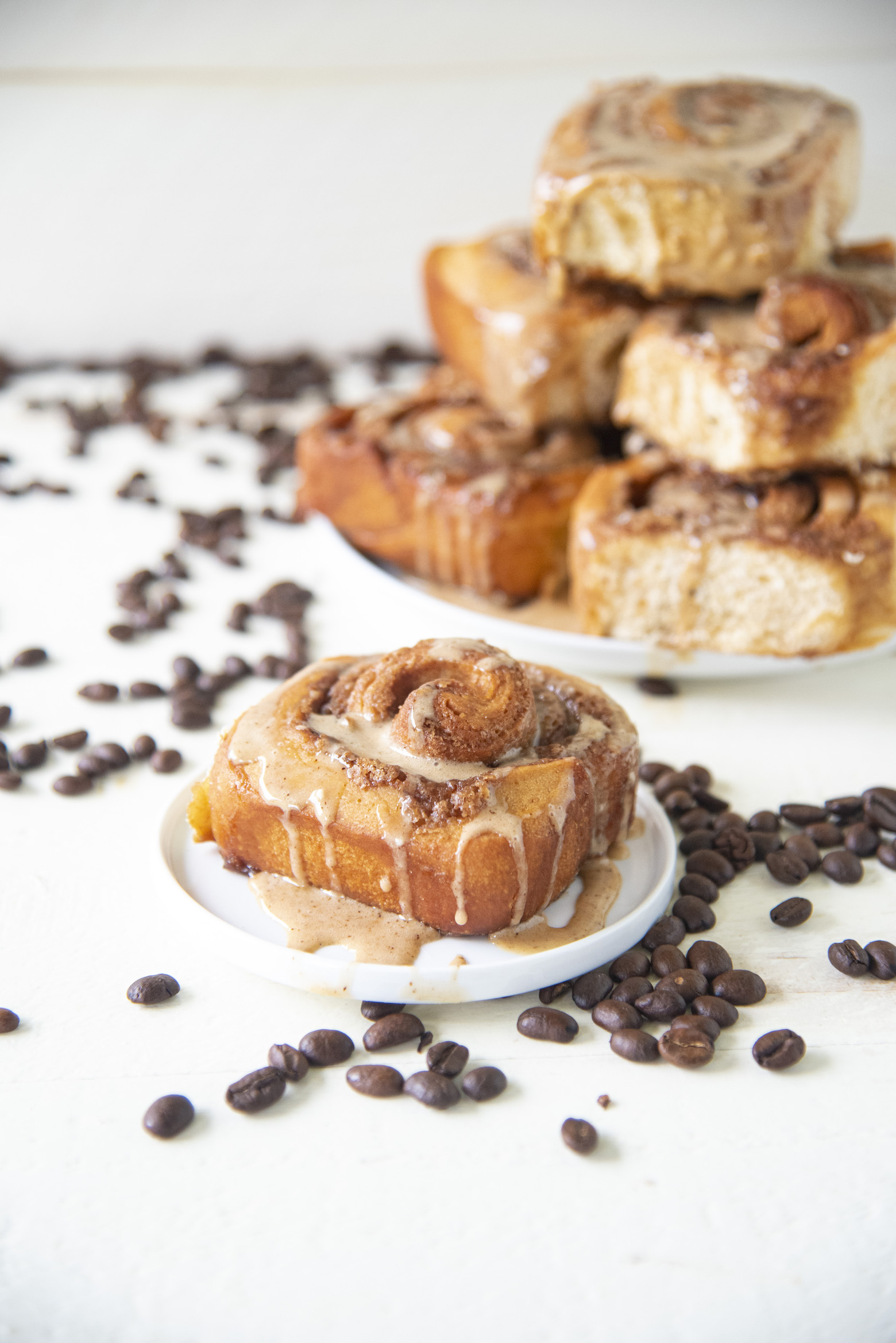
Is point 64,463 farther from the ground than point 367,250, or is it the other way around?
point 367,250

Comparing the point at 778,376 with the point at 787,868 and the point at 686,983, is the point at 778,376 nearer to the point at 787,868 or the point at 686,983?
the point at 787,868

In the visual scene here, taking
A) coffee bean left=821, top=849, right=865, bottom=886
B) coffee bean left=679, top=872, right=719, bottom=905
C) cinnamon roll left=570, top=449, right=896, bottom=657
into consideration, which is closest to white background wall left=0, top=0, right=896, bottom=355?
cinnamon roll left=570, top=449, right=896, bottom=657

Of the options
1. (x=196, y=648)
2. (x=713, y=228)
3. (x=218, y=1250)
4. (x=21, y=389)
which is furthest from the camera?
(x=21, y=389)

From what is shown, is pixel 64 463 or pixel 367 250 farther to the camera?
pixel 367 250

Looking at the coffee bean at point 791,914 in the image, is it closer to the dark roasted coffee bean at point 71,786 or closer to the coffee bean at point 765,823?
the coffee bean at point 765,823

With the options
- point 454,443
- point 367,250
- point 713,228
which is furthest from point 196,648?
point 367,250

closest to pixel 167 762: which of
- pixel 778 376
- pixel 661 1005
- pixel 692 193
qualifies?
pixel 661 1005

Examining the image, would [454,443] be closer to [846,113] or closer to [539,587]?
[539,587]
